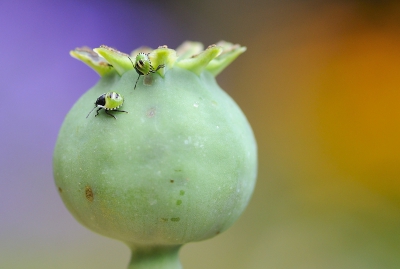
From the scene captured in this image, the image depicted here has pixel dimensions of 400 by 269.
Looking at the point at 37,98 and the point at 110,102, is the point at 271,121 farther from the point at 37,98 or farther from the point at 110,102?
the point at 110,102

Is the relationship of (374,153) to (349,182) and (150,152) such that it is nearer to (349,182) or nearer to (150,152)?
(349,182)

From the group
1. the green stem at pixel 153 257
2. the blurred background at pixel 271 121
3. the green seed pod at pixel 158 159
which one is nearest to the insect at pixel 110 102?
the green seed pod at pixel 158 159

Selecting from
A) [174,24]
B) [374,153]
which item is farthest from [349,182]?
[174,24]

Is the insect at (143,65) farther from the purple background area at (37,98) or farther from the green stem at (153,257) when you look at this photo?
the purple background area at (37,98)

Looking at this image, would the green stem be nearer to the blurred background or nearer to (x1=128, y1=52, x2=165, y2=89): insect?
(x1=128, y1=52, x2=165, y2=89): insect

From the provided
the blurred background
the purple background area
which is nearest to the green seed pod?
the blurred background

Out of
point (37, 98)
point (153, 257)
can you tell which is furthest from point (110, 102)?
point (37, 98)
